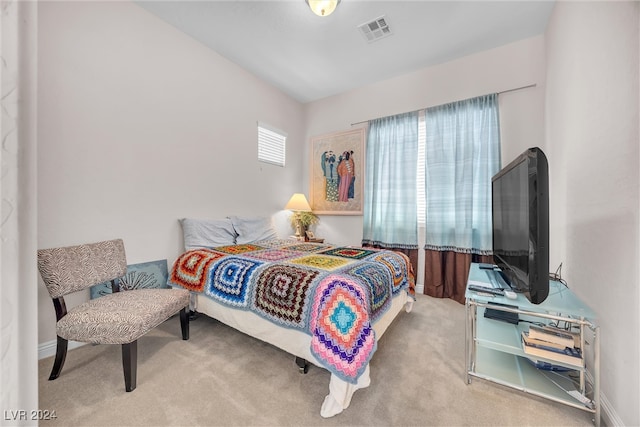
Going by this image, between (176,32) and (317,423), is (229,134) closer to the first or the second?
(176,32)

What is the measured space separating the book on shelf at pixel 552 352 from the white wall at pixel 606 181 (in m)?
0.13

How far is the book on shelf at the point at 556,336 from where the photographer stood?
1.39 metres

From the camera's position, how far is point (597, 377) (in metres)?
1.22

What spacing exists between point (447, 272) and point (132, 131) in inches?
139

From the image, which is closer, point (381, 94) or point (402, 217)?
point (402, 217)

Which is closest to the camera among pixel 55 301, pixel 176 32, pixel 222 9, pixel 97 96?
pixel 55 301

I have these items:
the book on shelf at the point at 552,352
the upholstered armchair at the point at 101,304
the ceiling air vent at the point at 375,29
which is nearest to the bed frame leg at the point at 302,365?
the upholstered armchair at the point at 101,304

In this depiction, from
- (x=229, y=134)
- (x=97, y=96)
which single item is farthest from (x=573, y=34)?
(x=97, y=96)

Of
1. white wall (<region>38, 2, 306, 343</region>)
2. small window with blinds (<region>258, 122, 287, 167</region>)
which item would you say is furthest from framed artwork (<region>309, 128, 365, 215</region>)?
white wall (<region>38, 2, 306, 343</region>)

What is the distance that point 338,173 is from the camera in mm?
3889

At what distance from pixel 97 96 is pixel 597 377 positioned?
12.1ft

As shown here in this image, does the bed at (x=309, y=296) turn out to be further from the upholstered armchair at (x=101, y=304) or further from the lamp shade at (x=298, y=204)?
the lamp shade at (x=298, y=204)

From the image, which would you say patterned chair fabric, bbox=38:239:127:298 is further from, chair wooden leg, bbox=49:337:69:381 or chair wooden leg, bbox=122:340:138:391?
chair wooden leg, bbox=122:340:138:391

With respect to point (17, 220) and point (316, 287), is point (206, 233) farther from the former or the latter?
point (17, 220)
